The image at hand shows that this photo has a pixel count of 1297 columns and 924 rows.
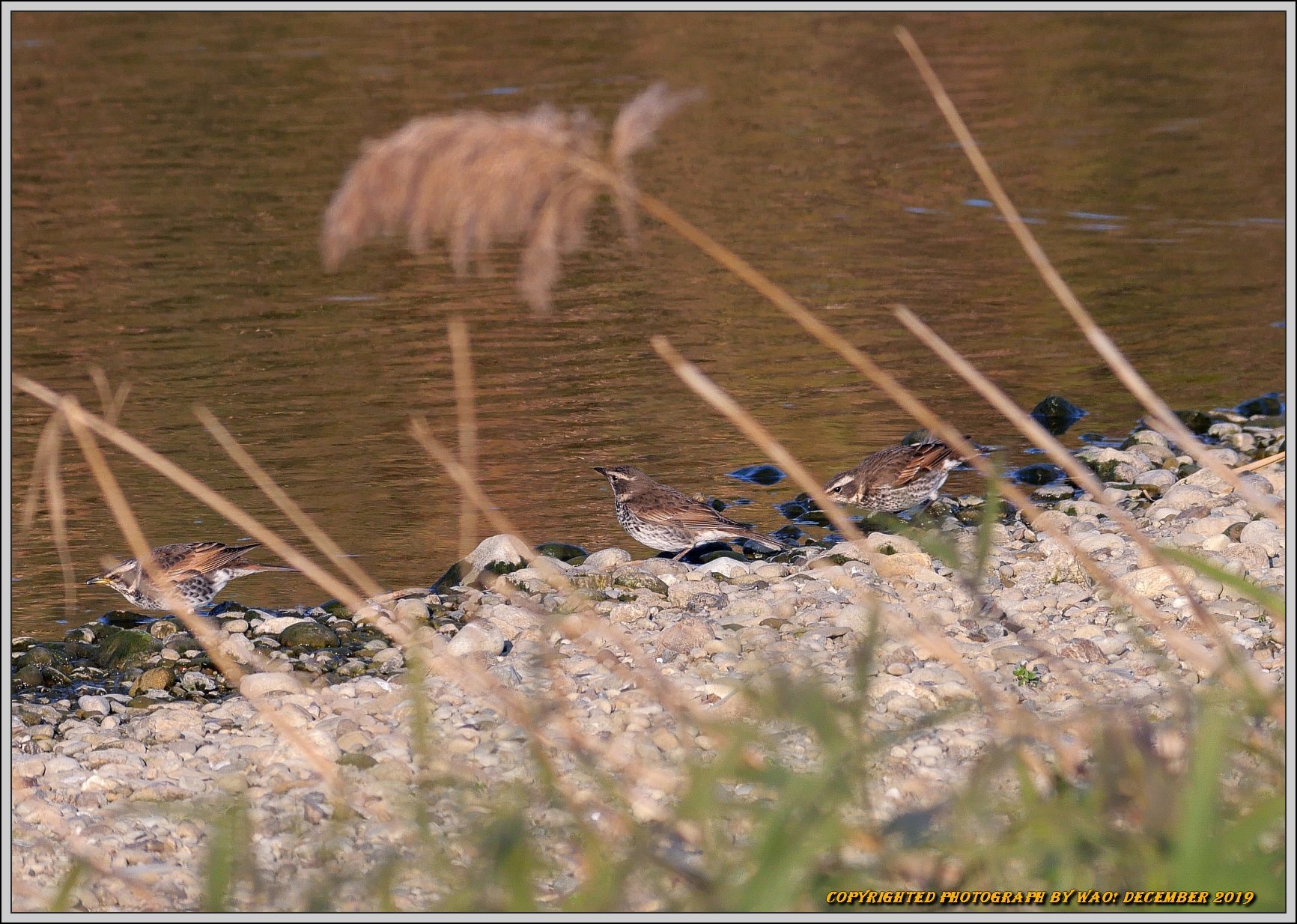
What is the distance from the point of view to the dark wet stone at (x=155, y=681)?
8.12m

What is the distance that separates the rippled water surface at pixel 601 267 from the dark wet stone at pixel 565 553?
434mm

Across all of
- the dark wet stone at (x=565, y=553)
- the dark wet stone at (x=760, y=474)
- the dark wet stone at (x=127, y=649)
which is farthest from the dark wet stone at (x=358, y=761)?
the dark wet stone at (x=760, y=474)

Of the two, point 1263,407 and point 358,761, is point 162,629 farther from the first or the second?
point 1263,407

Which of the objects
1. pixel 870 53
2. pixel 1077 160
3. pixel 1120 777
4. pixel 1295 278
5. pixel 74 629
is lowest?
pixel 74 629

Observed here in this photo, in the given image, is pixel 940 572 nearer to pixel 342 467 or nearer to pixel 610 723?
pixel 610 723

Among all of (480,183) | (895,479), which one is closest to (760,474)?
(895,479)

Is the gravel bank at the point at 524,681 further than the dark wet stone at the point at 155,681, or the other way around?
the dark wet stone at the point at 155,681

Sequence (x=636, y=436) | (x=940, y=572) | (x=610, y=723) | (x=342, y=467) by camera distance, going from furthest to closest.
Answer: (x=636, y=436), (x=342, y=467), (x=940, y=572), (x=610, y=723)

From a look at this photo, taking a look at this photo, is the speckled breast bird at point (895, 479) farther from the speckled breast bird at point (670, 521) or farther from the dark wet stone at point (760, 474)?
the dark wet stone at point (760, 474)

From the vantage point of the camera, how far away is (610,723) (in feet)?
23.2

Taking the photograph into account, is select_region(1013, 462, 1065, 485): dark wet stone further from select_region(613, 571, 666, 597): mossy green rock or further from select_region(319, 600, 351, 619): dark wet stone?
select_region(319, 600, 351, 619): dark wet stone

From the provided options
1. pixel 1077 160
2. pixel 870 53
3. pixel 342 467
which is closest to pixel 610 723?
pixel 342 467

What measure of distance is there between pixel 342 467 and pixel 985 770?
27.7 feet

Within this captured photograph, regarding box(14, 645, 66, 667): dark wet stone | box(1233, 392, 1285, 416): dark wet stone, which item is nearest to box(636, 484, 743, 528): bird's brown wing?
box(14, 645, 66, 667): dark wet stone
